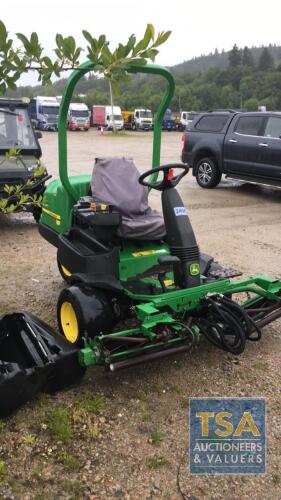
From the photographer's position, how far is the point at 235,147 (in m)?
10.9

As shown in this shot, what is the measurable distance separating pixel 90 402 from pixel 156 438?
539mm

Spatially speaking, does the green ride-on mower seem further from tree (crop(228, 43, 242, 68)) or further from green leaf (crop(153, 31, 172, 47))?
tree (crop(228, 43, 242, 68))

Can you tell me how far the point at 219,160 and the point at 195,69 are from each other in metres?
188

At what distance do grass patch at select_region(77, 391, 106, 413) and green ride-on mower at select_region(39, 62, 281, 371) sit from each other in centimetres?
29

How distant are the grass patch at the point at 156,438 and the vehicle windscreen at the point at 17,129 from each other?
6.08 metres

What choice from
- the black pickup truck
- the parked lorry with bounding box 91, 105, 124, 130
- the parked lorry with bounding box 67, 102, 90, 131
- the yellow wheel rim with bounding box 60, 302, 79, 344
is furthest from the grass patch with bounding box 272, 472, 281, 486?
the parked lorry with bounding box 91, 105, 124, 130

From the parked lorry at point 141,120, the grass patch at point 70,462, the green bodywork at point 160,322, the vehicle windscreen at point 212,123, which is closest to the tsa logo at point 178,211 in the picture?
the green bodywork at point 160,322

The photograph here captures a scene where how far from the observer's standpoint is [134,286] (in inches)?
150

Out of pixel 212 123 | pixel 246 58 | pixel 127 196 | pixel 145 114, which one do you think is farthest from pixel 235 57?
pixel 127 196

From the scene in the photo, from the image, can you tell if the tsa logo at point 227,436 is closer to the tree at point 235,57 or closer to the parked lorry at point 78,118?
the parked lorry at point 78,118

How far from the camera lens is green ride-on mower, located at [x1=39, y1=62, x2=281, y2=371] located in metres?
3.38

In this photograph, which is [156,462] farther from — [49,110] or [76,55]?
[49,110]

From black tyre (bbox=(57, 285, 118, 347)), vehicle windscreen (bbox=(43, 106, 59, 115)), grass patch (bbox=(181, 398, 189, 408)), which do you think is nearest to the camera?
grass patch (bbox=(181, 398, 189, 408))

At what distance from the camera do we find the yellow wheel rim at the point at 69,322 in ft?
12.5
